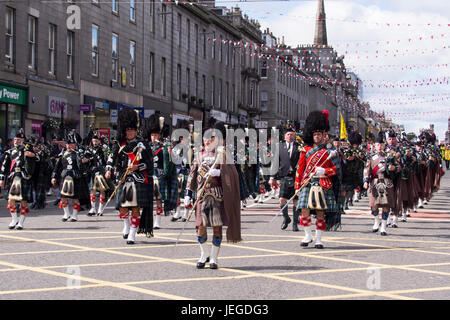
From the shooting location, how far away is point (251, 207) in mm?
19984

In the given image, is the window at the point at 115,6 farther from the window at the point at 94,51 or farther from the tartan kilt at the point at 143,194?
the tartan kilt at the point at 143,194

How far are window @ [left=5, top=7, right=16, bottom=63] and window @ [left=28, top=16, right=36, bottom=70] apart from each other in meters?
1.22

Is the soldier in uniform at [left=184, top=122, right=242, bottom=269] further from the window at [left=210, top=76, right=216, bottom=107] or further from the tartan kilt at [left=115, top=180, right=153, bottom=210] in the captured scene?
the window at [left=210, top=76, right=216, bottom=107]

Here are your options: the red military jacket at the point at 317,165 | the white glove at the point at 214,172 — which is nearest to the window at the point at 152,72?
the red military jacket at the point at 317,165

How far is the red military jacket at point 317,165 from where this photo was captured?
11.2 m

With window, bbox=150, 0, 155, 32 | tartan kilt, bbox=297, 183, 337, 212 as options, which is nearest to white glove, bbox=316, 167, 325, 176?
tartan kilt, bbox=297, 183, 337, 212

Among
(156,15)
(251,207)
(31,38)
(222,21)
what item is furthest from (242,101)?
(251,207)

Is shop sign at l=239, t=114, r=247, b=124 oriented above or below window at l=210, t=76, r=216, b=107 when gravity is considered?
below

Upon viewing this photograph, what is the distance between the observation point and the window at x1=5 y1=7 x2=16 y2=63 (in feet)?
87.4

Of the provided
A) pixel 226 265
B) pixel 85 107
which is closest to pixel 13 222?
pixel 226 265

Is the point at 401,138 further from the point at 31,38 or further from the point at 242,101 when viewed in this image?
the point at 242,101

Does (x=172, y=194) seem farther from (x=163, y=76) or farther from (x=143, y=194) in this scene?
(x=163, y=76)

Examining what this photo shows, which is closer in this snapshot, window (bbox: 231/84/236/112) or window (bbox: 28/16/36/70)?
window (bbox: 28/16/36/70)

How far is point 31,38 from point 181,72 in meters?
18.0
